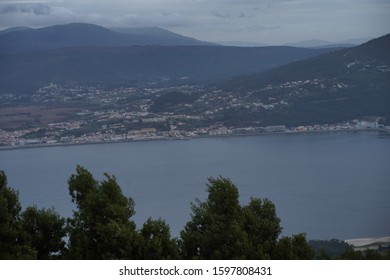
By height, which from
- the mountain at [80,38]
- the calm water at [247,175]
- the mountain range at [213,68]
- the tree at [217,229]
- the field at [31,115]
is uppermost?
the mountain at [80,38]

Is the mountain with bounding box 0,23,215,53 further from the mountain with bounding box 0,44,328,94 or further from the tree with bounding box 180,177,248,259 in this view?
the tree with bounding box 180,177,248,259

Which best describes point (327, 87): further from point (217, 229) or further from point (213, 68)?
point (217, 229)

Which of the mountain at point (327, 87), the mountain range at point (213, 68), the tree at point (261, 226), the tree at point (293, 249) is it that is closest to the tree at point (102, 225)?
the tree at point (261, 226)

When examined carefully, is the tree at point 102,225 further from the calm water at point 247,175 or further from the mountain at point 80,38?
the mountain at point 80,38

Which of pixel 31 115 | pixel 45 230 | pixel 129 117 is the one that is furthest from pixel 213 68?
pixel 45 230

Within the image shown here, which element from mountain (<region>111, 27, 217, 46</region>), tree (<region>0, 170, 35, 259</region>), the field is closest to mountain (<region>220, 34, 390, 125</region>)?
mountain (<region>111, 27, 217, 46</region>)
